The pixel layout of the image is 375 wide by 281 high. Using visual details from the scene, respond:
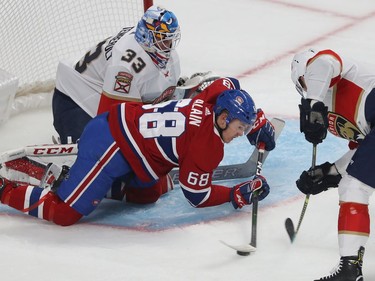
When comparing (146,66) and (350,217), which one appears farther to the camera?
(146,66)

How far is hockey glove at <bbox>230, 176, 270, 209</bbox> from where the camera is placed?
359 cm

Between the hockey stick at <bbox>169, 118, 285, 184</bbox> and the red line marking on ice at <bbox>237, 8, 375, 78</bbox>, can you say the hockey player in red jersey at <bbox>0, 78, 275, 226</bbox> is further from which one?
the red line marking on ice at <bbox>237, 8, 375, 78</bbox>

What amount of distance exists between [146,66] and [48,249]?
953 mm

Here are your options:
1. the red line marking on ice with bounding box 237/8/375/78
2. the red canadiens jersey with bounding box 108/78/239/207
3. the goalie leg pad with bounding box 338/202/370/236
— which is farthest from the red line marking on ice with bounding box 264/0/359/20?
the goalie leg pad with bounding box 338/202/370/236

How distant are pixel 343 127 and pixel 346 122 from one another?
49mm

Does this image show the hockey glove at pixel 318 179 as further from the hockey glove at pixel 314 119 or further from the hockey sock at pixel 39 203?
the hockey sock at pixel 39 203

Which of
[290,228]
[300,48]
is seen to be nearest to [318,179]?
[290,228]

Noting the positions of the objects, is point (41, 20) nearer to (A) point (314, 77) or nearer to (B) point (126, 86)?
(B) point (126, 86)

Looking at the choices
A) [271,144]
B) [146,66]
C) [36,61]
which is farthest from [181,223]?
[36,61]

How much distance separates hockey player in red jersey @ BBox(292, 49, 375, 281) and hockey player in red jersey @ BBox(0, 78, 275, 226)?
25 centimetres

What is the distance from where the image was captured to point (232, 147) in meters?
4.37

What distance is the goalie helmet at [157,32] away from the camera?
12.9ft

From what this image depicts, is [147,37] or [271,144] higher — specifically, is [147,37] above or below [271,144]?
above

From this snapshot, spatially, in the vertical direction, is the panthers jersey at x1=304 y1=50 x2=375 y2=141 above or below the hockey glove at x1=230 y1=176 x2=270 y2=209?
above
